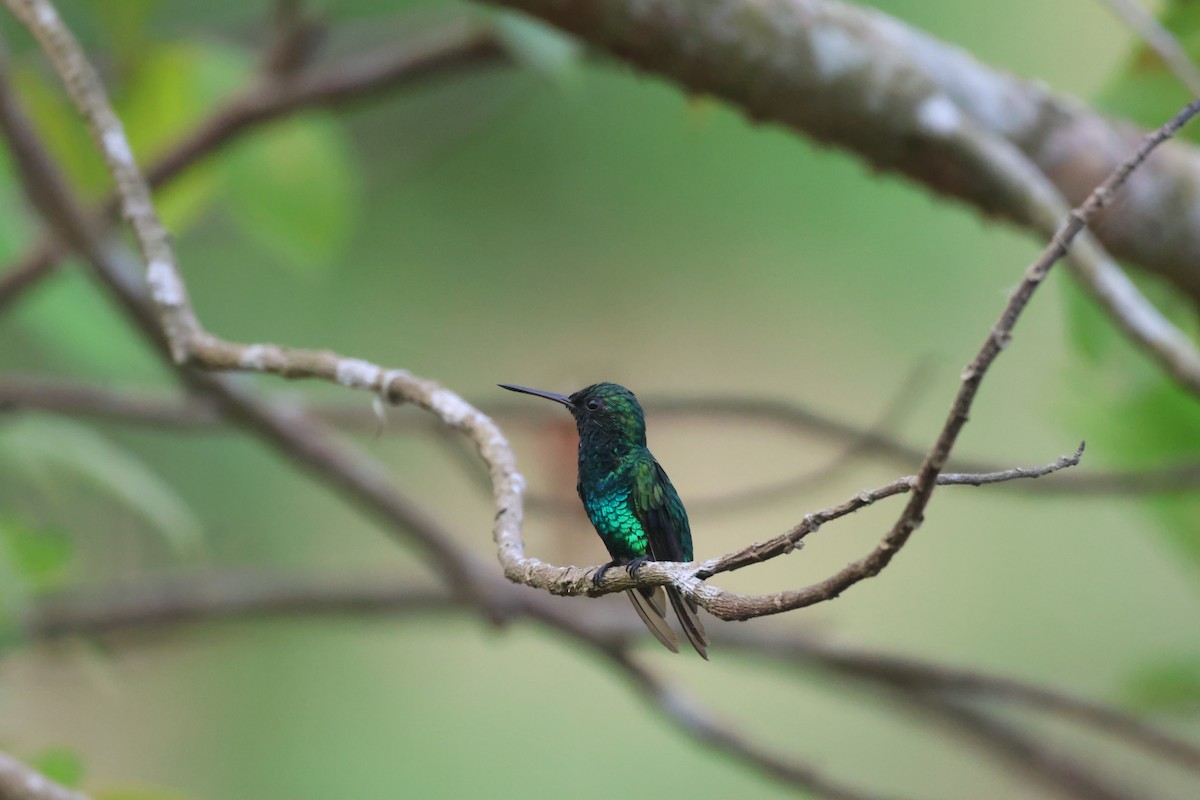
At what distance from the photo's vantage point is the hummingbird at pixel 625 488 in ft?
1.56

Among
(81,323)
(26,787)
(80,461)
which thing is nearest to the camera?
(26,787)

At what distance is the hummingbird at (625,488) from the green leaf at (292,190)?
3.06ft

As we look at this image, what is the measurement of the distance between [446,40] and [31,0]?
Result: 26.3 inches

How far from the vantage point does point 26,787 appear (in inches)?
26.8

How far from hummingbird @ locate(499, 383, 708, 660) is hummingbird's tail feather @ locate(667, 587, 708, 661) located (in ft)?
0.14

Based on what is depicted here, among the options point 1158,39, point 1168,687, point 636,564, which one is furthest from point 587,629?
point 636,564

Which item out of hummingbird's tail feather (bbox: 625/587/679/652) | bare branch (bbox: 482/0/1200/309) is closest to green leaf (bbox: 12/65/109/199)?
bare branch (bbox: 482/0/1200/309)

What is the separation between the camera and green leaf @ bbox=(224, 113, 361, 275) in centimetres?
138

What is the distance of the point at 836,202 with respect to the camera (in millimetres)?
2508

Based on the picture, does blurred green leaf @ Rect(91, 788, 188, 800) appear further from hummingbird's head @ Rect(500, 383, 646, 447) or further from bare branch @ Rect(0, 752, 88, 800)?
hummingbird's head @ Rect(500, 383, 646, 447)

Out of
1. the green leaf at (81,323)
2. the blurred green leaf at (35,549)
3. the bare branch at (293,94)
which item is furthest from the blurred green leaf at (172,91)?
the blurred green leaf at (35,549)

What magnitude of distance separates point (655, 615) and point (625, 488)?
2.3 inches

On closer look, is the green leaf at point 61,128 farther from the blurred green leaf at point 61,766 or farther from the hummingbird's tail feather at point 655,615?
the hummingbird's tail feather at point 655,615

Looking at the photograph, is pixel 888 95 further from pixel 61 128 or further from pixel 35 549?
pixel 61 128
